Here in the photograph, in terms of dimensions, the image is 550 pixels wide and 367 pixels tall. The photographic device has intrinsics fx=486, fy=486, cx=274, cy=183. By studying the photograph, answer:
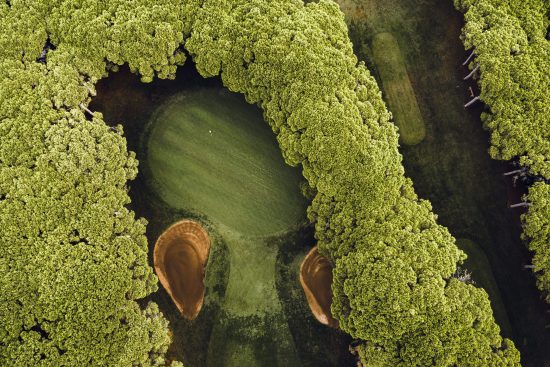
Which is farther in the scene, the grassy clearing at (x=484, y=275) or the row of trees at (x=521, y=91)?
the grassy clearing at (x=484, y=275)

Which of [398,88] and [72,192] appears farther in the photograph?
[398,88]

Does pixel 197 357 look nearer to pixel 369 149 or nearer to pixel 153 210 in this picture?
pixel 153 210

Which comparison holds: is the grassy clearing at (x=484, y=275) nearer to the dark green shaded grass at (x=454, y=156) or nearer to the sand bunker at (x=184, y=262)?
the dark green shaded grass at (x=454, y=156)

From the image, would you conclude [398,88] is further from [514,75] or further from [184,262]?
[184,262]

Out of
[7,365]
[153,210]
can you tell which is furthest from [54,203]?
[7,365]

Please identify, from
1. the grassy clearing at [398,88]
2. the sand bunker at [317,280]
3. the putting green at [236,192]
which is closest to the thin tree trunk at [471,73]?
the grassy clearing at [398,88]

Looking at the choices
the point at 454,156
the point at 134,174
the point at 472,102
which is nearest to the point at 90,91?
the point at 134,174

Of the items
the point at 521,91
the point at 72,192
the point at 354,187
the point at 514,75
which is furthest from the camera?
the point at 514,75
